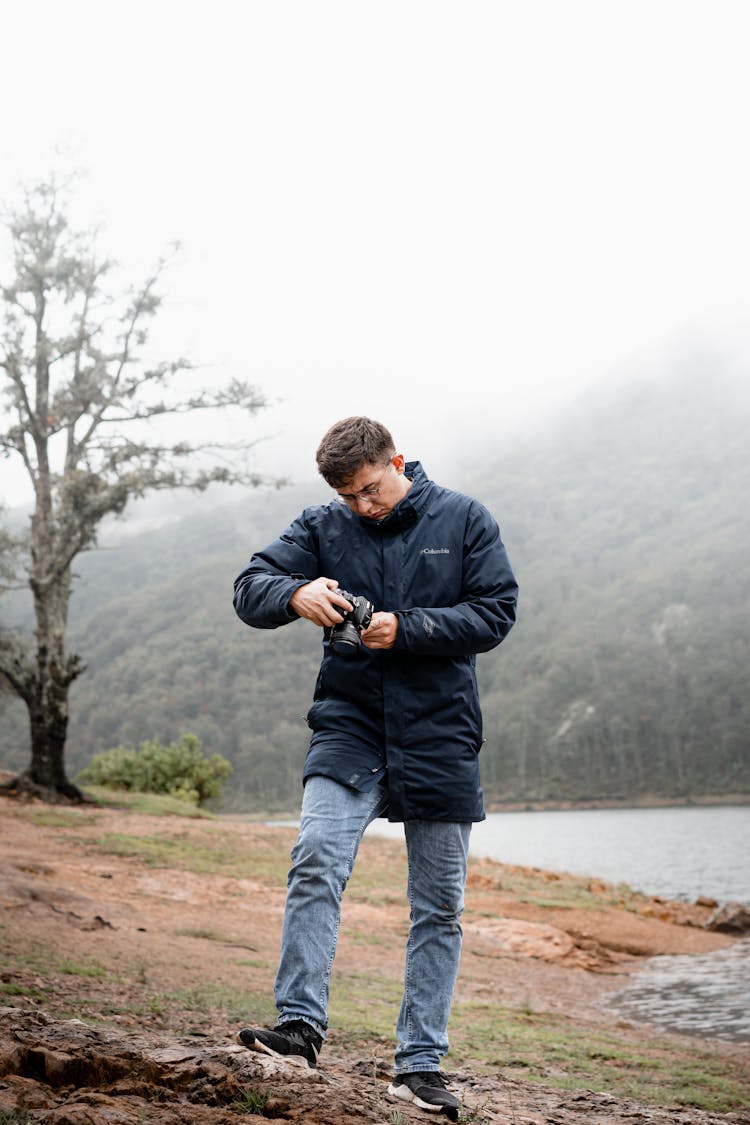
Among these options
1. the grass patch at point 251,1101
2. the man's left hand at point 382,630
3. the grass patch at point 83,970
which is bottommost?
the grass patch at point 83,970

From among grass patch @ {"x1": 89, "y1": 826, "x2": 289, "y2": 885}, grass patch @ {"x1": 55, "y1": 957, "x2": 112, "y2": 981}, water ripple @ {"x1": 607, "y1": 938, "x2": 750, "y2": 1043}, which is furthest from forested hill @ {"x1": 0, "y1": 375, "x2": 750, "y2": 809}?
grass patch @ {"x1": 55, "y1": 957, "x2": 112, "y2": 981}

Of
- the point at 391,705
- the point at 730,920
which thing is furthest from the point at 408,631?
the point at 730,920

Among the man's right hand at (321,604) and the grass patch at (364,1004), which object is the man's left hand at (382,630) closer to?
the man's right hand at (321,604)

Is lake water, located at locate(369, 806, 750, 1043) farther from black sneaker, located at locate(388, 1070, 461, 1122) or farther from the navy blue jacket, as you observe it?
the navy blue jacket

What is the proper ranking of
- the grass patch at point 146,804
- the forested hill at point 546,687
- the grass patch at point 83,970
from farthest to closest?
the forested hill at point 546,687
the grass patch at point 146,804
the grass patch at point 83,970

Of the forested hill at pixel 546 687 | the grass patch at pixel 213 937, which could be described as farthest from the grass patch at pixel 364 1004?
the forested hill at pixel 546 687

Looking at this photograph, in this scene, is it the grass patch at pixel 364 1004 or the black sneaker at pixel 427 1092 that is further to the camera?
the grass patch at pixel 364 1004

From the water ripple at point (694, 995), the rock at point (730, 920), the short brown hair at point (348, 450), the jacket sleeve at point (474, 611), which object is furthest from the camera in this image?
the rock at point (730, 920)

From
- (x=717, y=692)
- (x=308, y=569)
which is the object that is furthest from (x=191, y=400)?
(x=717, y=692)

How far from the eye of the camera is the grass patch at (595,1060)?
16.7 ft

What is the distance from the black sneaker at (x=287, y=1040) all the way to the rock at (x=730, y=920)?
14.3 m

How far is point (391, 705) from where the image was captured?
128 inches

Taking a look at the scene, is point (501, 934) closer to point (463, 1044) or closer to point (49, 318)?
point (463, 1044)

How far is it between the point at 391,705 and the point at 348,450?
844 mm
